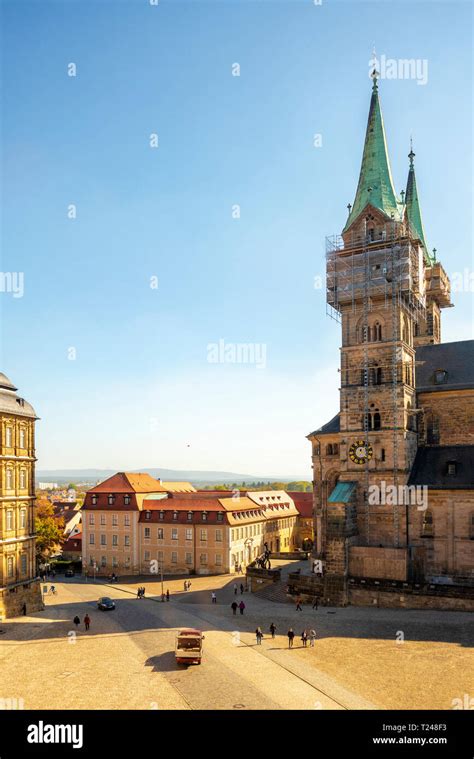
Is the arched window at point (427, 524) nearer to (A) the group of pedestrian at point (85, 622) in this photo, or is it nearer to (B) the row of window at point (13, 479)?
(A) the group of pedestrian at point (85, 622)

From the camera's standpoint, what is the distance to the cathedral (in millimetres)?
47750

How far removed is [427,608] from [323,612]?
791 centimetres

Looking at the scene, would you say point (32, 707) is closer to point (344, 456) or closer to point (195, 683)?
point (195, 683)

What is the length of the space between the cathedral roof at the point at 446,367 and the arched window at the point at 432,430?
2.71 m

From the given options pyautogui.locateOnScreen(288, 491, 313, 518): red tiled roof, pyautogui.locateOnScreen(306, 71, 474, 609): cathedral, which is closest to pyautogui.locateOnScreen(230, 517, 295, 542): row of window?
pyautogui.locateOnScreen(288, 491, 313, 518): red tiled roof

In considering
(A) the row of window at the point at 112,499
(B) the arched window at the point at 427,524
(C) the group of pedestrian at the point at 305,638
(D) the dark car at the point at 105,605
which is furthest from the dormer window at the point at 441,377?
(A) the row of window at the point at 112,499

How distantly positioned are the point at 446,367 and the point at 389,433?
1017cm

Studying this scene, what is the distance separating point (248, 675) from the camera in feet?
98.4

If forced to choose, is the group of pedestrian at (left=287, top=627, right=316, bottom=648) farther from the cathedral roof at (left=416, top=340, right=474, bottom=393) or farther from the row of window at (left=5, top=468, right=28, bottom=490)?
the cathedral roof at (left=416, top=340, right=474, bottom=393)

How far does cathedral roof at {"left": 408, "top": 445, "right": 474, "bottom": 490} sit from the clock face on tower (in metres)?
4.29

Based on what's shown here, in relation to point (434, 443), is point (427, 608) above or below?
below

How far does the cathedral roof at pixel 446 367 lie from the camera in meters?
54.4

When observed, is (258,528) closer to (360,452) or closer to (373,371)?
(360,452)
